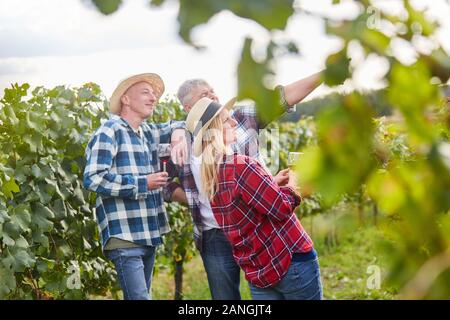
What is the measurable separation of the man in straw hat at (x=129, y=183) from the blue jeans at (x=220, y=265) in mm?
295

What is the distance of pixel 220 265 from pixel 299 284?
0.47 m

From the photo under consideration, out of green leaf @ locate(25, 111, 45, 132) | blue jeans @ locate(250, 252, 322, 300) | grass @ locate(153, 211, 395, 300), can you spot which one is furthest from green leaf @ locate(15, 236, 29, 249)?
grass @ locate(153, 211, 395, 300)

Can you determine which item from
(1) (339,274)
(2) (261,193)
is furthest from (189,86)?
(1) (339,274)

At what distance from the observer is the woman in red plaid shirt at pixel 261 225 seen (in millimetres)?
2932

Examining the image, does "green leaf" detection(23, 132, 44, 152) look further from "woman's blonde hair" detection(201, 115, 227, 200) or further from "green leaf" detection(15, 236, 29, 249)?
"woman's blonde hair" detection(201, 115, 227, 200)

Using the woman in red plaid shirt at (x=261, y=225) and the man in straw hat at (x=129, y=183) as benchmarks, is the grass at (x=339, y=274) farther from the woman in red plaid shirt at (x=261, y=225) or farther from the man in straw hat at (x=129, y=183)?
the woman in red plaid shirt at (x=261, y=225)

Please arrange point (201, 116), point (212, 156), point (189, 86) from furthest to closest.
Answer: point (189, 86) → point (201, 116) → point (212, 156)

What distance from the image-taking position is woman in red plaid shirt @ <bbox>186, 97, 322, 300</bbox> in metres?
2.93

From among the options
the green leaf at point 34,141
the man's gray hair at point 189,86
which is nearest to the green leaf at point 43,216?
the green leaf at point 34,141

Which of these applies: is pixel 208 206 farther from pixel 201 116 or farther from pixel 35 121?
pixel 35 121

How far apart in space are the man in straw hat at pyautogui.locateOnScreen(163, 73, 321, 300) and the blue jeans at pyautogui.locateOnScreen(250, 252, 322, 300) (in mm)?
326

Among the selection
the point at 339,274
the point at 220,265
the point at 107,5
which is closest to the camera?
the point at 107,5

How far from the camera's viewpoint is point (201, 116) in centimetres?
324
